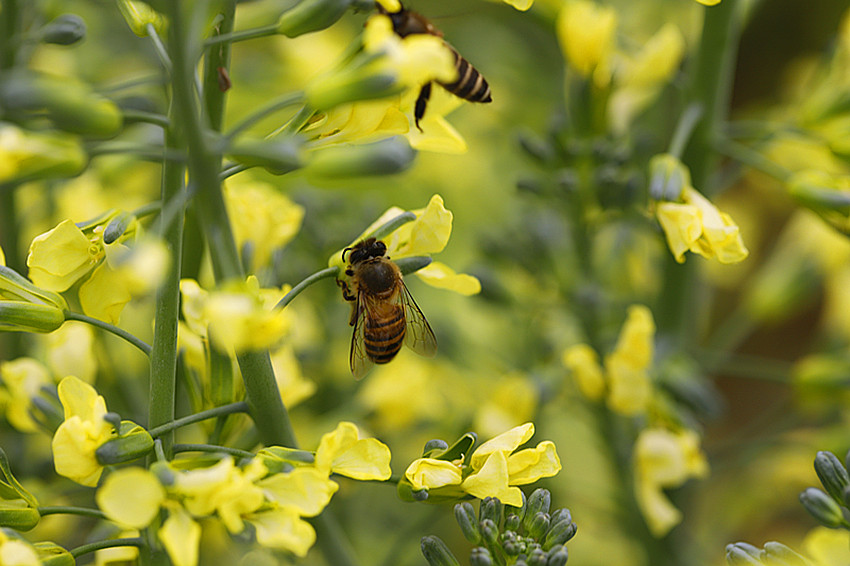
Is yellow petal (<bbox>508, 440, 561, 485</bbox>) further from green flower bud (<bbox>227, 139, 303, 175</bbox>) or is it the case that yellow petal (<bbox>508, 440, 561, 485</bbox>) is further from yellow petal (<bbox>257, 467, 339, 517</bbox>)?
green flower bud (<bbox>227, 139, 303, 175</bbox>)

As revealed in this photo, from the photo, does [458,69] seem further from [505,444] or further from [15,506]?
[15,506]

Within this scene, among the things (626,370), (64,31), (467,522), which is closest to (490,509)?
(467,522)

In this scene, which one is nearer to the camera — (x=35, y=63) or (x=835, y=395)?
(x=835, y=395)

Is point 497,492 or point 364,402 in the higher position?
point 497,492

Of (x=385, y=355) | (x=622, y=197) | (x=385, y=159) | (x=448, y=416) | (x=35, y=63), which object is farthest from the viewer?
(x=35, y=63)

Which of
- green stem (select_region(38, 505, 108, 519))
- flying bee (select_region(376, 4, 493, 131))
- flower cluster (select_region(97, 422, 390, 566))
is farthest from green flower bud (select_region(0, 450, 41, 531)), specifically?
flying bee (select_region(376, 4, 493, 131))

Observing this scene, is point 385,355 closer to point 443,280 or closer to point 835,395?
point 443,280

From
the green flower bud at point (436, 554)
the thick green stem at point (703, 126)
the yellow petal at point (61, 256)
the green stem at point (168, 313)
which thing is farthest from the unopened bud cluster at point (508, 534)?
the thick green stem at point (703, 126)

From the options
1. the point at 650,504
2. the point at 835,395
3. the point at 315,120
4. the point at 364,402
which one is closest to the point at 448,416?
the point at 364,402
